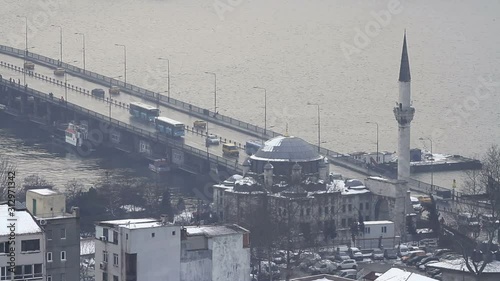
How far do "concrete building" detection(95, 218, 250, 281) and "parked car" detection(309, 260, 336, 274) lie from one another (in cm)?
1191

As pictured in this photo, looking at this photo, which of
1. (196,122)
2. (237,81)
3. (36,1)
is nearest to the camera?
(196,122)

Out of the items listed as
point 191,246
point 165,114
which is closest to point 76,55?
point 165,114

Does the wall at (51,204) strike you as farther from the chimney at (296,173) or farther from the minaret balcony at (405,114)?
the minaret balcony at (405,114)

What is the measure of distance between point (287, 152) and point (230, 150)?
1061cm

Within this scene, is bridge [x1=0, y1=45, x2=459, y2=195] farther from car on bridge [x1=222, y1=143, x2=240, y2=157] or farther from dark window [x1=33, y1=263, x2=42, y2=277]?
dark window [x1=33, y1=263, x2=42, y2=277]

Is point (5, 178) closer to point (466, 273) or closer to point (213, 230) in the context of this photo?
point (466, 273)

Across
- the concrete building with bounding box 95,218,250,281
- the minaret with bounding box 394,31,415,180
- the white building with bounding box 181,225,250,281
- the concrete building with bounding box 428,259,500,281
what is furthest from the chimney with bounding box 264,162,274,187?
the concrete building with bounding box 95,218,250,281

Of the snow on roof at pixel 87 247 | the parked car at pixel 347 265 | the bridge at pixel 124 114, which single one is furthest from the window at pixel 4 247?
the bridge at pixel 124 114

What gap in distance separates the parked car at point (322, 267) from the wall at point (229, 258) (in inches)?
432

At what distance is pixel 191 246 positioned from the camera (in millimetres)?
46688

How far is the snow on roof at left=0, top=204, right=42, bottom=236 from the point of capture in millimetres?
41000

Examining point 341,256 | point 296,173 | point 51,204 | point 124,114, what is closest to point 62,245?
point 51,204

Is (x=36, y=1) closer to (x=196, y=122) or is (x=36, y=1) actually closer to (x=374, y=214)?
(x=196, y=122)

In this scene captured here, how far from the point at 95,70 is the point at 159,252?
2556 inches
